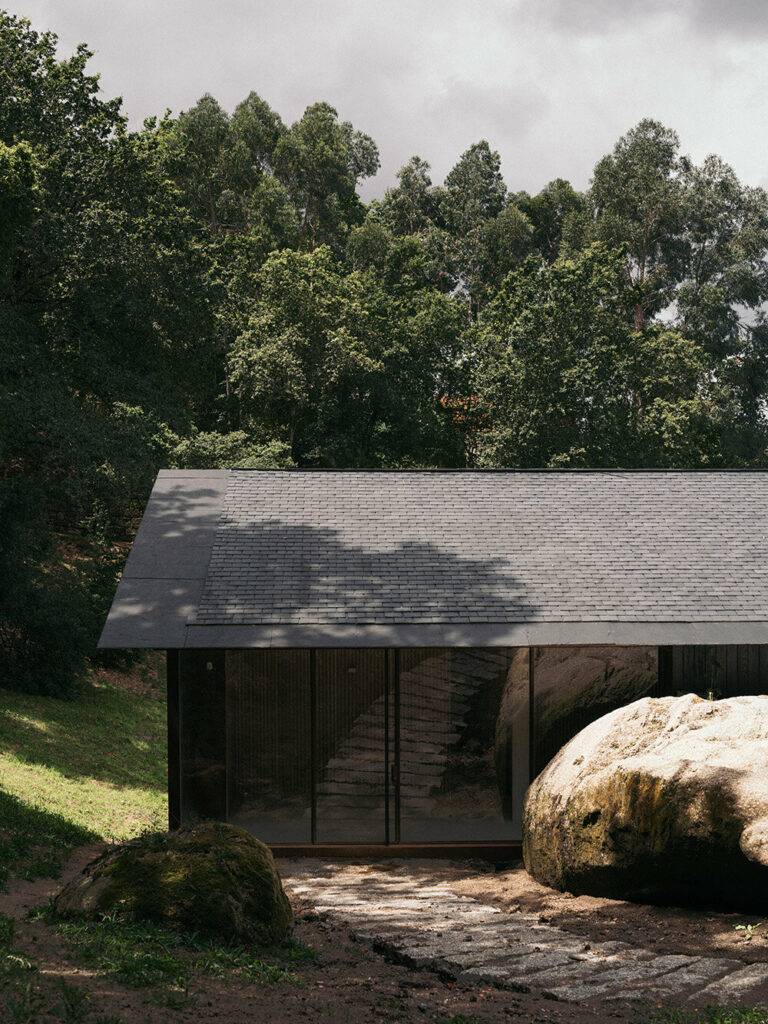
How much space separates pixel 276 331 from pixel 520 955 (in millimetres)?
29137

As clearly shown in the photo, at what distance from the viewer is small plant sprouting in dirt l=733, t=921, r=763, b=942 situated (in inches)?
327

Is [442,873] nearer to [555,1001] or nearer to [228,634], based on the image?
[228,634]

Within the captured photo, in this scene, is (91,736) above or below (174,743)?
below

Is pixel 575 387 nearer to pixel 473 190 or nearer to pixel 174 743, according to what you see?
pixel 174 743

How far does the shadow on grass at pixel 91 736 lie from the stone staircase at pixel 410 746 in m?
5.36

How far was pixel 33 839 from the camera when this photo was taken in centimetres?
1173

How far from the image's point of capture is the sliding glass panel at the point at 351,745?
12.7 metres

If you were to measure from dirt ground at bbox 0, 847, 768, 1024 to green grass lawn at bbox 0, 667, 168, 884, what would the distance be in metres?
2.41

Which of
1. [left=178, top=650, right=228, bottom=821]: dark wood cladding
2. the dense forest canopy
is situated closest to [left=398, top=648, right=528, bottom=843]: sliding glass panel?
[left=178, top=650, right=228, bottom=821]: dark wood cladding

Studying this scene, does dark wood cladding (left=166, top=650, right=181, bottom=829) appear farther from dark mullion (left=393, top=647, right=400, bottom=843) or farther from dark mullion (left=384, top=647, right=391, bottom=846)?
dark mullion (left=393, top=647, right=400, bottom=843)

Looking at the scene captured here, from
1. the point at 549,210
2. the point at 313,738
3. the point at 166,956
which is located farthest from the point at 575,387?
the point at 549,210

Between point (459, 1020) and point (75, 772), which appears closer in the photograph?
point (459, 1020)

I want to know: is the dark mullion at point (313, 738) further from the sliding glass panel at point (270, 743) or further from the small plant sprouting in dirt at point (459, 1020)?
the small plant sprouting in dirt at point (459, 1020)

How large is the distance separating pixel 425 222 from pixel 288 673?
5183cm
